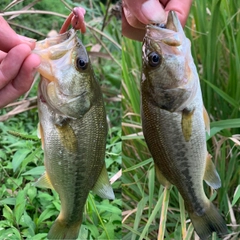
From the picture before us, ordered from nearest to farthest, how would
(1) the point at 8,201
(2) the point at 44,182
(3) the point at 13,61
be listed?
(3) the point at 13,61 → (2) the point at 44,182 → (1) the point at 8,201

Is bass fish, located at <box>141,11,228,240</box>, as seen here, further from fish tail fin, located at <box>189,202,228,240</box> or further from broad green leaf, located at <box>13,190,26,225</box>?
broad green leaf, located at <box>13,190,26,225</box>

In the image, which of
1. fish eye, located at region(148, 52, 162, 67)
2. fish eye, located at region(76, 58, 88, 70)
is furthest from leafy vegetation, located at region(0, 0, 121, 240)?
fish eye, located at region(148, 52, 162, 67)

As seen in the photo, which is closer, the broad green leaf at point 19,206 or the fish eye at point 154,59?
the fish eye at point 154,59

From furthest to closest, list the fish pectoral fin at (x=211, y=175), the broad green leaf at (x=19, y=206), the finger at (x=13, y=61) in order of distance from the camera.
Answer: the broad green leaf at (x=19, y=206) → the fish pectoral fin at (x=211, y=175) → the finger at (x=13, y=61)

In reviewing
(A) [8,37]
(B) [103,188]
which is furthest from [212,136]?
(A) [8,37]

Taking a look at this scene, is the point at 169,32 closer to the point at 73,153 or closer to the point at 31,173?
the point at 73,153

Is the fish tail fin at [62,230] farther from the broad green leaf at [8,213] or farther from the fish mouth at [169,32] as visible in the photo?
the fish mouth at [169,32]

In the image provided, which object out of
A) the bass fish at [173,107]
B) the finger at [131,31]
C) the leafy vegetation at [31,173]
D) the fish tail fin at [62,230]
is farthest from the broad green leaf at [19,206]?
the finger at [131,31]
